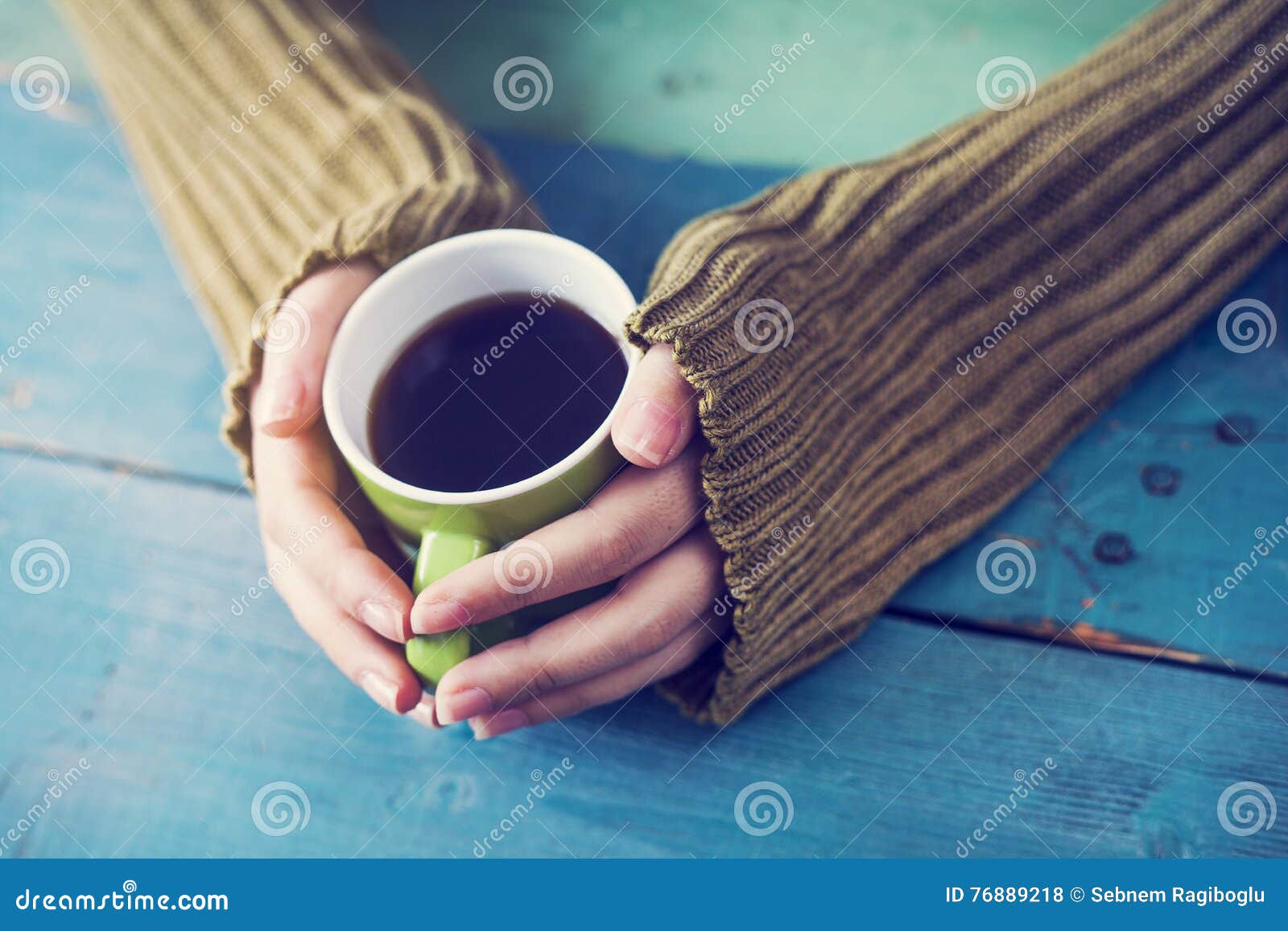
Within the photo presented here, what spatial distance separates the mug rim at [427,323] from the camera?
43cm

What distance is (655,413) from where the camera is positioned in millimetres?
440

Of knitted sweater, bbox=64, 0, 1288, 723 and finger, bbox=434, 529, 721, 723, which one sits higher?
knitted sweater, bbox=64, 0, 1288, 723

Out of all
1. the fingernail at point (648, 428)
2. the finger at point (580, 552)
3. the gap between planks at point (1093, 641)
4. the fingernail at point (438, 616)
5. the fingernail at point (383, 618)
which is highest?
the gap between planks at point (1093, 641)

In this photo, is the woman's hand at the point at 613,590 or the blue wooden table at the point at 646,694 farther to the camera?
the blue wooden table at the point at 646,694

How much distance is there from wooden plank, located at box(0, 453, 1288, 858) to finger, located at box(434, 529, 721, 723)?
0.10 metres

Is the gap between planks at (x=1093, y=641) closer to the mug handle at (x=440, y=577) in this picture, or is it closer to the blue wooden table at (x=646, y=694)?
the blue wooden table at (x=646, y=694)

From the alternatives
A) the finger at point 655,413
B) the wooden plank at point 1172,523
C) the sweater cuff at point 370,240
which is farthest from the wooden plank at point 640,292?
the finger at point 655,413

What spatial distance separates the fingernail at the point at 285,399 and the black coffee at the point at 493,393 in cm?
5

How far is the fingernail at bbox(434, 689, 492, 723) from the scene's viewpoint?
473mm

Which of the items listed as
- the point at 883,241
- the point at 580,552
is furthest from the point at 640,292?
the point at 580,552

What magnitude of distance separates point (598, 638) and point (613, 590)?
0.11 ft

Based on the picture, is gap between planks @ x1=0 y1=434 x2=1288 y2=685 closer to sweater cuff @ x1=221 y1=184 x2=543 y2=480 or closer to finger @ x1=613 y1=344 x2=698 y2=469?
finger @ x1=613 y1=344 x2=698 y2=469

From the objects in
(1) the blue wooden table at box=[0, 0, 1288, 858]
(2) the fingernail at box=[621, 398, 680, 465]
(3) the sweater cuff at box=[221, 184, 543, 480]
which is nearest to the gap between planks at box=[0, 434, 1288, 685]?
(1) the blue wooden table at box=[0, 0, 1288, 858]

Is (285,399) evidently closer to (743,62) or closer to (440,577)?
(440,577)
